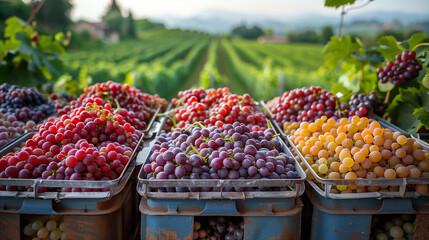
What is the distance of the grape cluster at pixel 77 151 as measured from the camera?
1.78 meters

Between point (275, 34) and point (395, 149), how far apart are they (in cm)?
5231

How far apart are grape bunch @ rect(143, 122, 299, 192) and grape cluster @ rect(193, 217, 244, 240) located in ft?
0.79

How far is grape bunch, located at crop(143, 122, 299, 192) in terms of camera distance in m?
1.75

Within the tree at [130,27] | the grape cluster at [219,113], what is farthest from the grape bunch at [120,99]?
the tree at [130,27]

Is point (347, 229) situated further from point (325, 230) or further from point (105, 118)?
point (105, 118)

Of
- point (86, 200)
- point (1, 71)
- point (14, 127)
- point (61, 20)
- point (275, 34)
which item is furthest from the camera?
point (275, 34)

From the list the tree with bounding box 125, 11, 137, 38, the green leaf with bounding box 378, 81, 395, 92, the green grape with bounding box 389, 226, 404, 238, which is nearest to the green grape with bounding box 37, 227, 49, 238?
the green grape with bounding box 389, 226, 404, 238

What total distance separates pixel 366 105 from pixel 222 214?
80.1 inches

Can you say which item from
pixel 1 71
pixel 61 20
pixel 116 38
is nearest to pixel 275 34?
pixel 116 38

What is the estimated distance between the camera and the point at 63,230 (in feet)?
5.90

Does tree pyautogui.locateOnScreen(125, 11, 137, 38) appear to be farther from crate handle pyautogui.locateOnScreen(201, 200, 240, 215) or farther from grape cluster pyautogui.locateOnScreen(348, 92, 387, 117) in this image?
crate handle pyautogui.locateOnScreen(201, 200, 240, 215)

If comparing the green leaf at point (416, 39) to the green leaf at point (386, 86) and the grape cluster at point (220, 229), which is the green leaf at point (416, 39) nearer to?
the green leaf at point (386, 86)

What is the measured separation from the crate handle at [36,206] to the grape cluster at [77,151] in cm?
7

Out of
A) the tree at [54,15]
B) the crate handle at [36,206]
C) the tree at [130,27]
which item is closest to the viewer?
the crate handle at [36,206]
